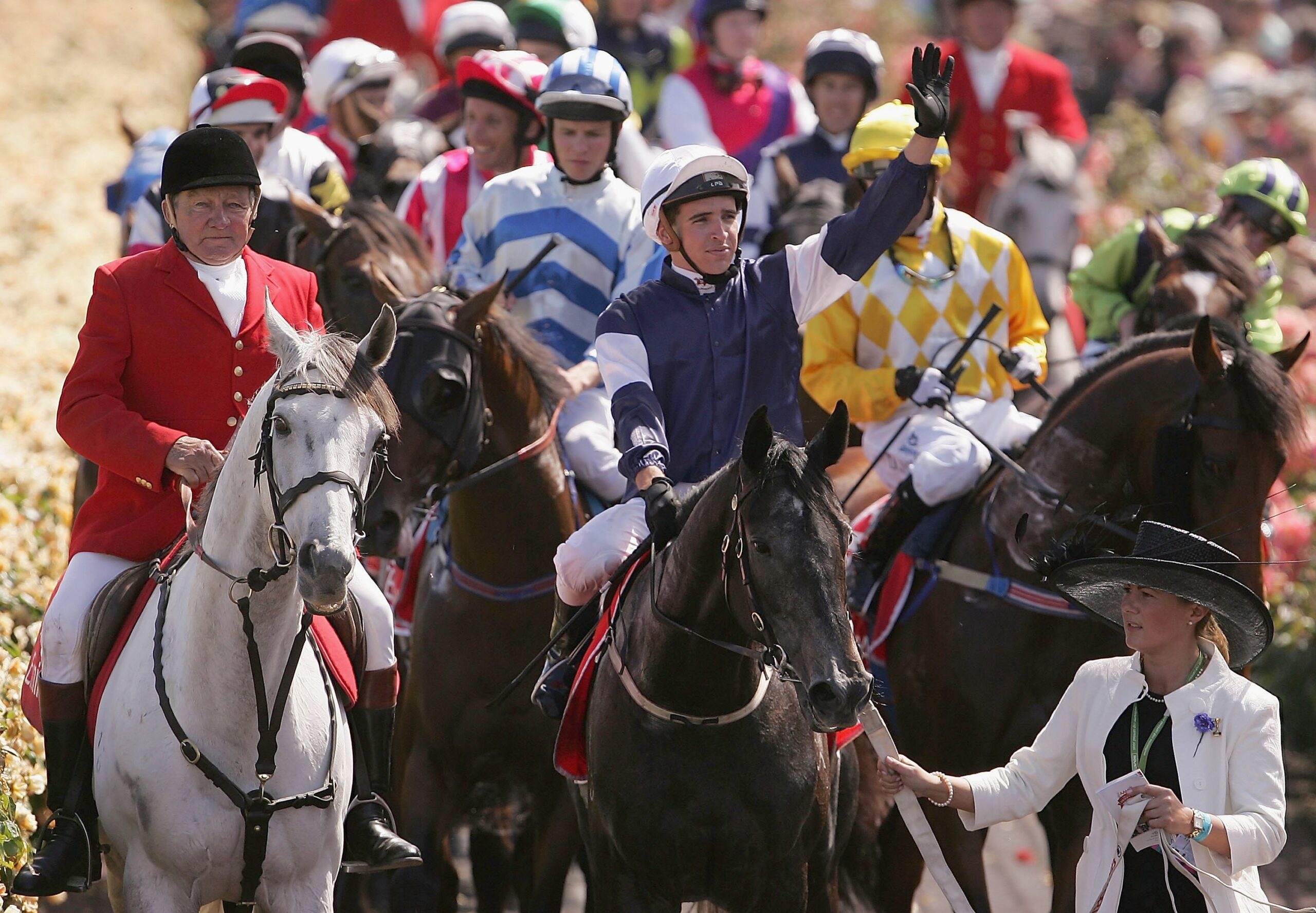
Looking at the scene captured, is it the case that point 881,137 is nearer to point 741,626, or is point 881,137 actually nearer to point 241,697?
point 741,626

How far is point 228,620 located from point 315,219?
3.52 m

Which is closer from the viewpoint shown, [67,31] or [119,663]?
[119,663]

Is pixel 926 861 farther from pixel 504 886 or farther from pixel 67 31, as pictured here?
pixel 67 31

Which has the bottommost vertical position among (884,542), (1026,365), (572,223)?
(884,542)

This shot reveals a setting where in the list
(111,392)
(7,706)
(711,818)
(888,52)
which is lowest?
(888,52)

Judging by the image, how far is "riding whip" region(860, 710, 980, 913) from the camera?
4.13 meters

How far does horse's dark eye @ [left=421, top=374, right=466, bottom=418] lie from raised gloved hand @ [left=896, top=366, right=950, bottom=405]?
5.26ft

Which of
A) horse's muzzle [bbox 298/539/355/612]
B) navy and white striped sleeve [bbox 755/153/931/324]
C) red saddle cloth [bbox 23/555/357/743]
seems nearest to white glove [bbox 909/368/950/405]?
navy and white striped sleeve [bbox 755/153/931/324]

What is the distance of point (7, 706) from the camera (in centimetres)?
551

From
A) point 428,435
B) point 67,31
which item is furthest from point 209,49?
point 428,435

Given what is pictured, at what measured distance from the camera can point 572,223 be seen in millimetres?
6910

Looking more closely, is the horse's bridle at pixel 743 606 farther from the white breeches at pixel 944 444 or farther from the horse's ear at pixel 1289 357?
the horse's ear at pixel 1289 357

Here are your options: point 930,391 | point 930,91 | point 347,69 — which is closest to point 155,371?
point 930,91

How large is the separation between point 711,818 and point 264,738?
125cm
